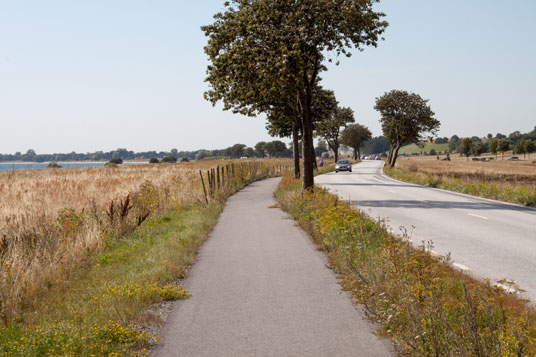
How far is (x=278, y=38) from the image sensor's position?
18.3 metres

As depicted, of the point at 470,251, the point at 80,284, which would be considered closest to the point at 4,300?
the point at 80,284

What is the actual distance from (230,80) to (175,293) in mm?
14991

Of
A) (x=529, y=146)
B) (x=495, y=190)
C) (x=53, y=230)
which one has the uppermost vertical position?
(x=529, y=146)

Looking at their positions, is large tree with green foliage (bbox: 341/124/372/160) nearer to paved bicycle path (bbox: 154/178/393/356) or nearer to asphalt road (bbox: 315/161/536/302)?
asphalt road (bbox: 315/161/536/302)

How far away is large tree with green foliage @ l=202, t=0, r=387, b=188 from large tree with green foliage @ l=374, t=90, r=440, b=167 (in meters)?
45.0

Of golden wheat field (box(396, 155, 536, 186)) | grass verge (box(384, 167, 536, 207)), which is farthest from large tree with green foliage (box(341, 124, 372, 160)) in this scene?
grass verge (box(384, 167, 536, 207))

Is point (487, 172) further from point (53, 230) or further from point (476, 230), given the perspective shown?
point (53, 230)

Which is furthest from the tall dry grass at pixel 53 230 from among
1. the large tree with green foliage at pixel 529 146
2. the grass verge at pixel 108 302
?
the large tree with green foliage at pixel 529 146

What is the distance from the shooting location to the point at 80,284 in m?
7.77

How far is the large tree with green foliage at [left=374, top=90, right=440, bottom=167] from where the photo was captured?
206 feet

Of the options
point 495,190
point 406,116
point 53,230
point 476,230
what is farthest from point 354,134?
point 53,230

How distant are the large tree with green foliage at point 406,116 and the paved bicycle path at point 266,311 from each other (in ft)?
183

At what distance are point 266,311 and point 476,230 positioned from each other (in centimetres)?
883

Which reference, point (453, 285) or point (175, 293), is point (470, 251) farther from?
point (175, 293)
